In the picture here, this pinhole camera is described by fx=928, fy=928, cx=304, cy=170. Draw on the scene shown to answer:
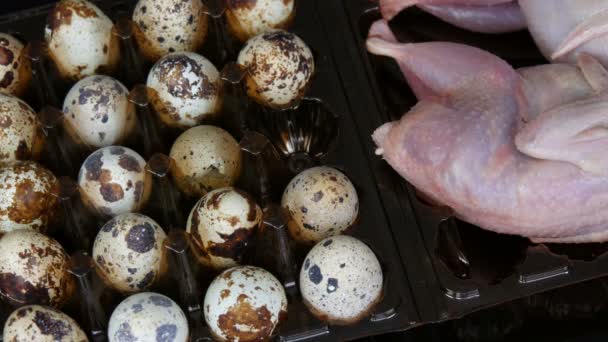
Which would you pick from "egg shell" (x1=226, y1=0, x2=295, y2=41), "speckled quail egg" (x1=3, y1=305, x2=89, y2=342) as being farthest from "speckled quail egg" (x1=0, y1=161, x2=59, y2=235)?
"egg shell" (x1=226, y1=0, x2=295, y2=41)

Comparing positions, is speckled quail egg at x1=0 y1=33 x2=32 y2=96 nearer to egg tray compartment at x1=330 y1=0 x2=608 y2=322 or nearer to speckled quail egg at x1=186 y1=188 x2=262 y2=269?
speckled quail egg at x1=186 y1=188 x2=262 y2=269

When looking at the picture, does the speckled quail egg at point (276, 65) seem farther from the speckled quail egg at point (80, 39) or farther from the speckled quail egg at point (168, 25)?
the speckled quail egg at point (80, 39)

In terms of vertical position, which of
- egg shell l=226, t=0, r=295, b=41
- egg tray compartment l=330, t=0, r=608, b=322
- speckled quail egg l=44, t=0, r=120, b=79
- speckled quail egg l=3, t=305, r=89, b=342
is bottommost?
egg tray compartment l=330, t=0, r=608, b=322

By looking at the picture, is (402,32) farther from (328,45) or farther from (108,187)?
(108,187)

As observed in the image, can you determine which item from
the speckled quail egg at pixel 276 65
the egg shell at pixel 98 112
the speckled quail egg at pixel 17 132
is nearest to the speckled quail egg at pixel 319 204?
the speckled quail egg at pixel 276 65

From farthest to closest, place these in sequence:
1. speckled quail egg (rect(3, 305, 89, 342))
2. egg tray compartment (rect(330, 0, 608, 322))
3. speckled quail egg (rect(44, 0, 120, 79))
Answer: speckled quail egg (rect(44, 0, 120, 79)) < egg tray compartment (rect(330, 0, 608, 322)) < speckled quail egg (rect(3, 305, 89, 342))

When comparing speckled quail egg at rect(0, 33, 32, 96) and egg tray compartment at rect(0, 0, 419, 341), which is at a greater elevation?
speckled quail egg at rect(0, 33, 32, 96)
